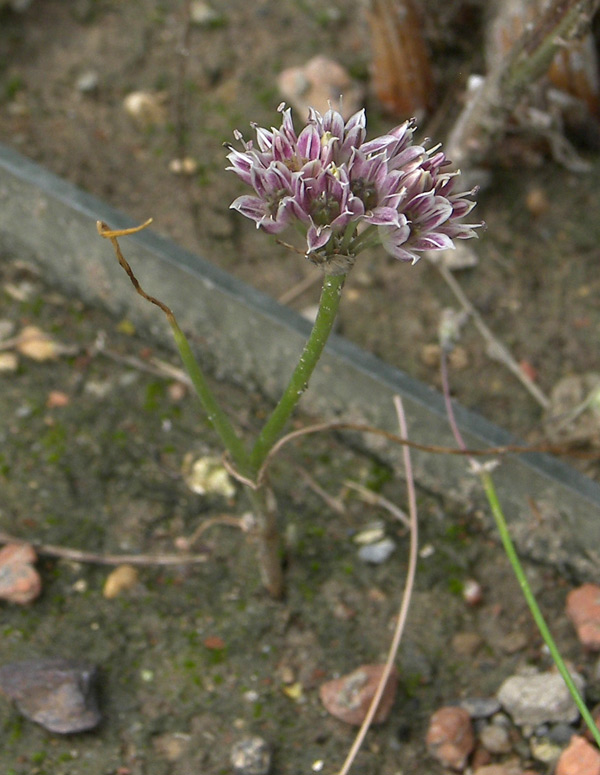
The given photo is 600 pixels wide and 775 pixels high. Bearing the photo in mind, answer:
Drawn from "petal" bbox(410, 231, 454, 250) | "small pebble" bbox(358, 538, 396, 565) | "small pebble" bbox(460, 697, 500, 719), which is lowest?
"small pebble" bbox(460, 697, 500, 719)

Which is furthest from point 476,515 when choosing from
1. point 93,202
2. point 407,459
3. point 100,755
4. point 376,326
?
point 93,202

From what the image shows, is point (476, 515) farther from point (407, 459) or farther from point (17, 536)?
point (17, 536)

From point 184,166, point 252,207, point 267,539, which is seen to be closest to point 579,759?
point 267,539

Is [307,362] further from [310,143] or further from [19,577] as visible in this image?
[19,577]

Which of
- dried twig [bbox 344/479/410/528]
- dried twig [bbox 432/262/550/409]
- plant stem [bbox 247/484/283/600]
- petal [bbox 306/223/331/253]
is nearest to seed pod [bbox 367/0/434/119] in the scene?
dried twig [bbox 432/262/550/409]

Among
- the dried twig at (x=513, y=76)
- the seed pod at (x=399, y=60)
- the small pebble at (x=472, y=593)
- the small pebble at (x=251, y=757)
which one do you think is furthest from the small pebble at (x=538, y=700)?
the seed pod at (x=399, y=60)

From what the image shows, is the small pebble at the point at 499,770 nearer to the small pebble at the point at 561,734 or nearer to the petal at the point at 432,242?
the small pebble at the point at 561,734

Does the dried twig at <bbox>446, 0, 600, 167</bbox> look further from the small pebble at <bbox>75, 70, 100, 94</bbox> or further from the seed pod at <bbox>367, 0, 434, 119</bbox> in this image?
the small pebble at <bbox>75, 70, 100, 94</bbox>
